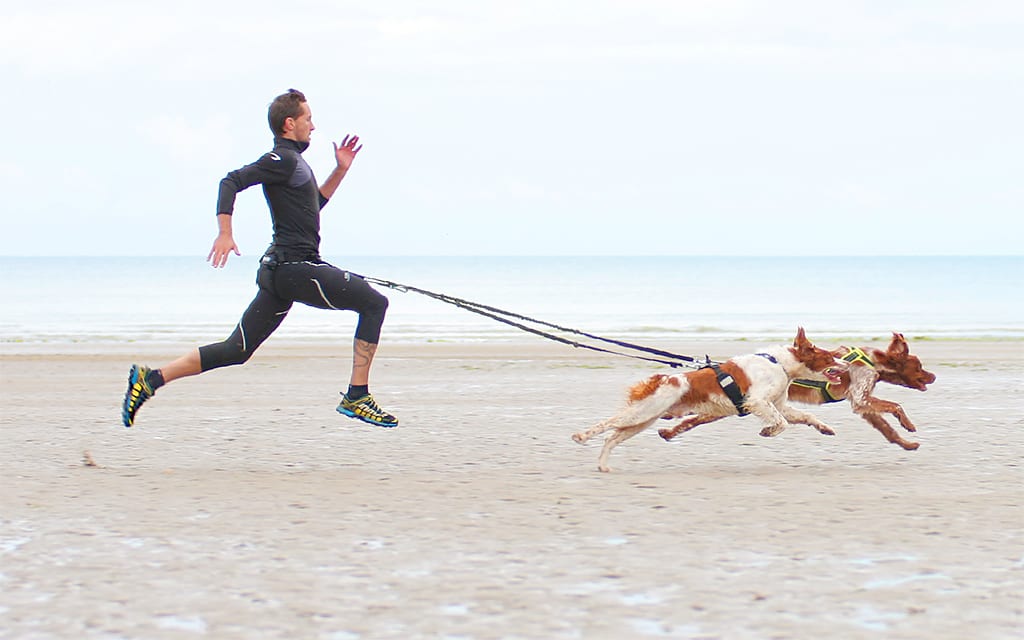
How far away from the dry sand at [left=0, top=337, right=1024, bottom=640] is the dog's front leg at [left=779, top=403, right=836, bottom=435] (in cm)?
22

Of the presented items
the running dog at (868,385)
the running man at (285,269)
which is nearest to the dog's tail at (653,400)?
the running dog at (868,385)

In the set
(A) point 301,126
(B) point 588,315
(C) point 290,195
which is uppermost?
(A) point 301,126

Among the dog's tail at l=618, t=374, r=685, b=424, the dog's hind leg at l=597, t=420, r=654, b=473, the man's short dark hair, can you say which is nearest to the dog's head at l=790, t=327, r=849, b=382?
the dog's tail at l=618, t=374, r=685, b=424

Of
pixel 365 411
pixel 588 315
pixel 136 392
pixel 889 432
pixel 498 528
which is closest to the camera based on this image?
pixel 498 528

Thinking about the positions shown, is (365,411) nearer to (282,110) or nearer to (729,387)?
(282,110)

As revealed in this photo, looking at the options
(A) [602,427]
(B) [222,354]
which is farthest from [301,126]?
(A) [602,427]

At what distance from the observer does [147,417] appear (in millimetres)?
9867

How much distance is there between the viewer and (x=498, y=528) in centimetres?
529

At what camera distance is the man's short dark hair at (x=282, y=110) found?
23.3ft

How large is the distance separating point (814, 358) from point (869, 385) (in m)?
0.58

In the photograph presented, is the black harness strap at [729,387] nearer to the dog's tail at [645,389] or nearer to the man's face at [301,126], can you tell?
the dog's tail at [645,389]

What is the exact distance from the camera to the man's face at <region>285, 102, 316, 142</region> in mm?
7113

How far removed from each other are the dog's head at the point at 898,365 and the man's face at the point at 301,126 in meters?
3.79

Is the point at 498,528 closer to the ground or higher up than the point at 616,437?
closer to the ground
